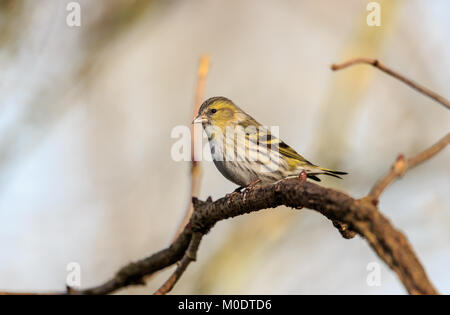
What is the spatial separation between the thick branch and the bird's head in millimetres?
2723

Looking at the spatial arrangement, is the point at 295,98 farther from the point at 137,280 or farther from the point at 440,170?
the point at 137,280

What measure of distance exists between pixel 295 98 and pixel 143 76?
7.31ft

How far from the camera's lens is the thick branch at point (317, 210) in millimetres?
1184

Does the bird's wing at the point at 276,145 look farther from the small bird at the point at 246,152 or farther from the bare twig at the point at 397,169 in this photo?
the bare twig at the point at 397,169

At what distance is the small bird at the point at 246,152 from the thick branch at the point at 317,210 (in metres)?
1.76

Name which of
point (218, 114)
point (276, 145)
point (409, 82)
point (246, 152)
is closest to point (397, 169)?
point (409, 82)

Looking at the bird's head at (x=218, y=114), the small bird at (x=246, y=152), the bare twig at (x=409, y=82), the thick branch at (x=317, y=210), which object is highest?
the bird's head at (x=218, y=114)

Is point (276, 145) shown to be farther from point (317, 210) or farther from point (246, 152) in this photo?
point (317, 210)

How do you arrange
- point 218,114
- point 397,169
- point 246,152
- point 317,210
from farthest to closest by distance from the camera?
1. point 218,114
2. point 246,152
3. point 317,210
4. point 397,169

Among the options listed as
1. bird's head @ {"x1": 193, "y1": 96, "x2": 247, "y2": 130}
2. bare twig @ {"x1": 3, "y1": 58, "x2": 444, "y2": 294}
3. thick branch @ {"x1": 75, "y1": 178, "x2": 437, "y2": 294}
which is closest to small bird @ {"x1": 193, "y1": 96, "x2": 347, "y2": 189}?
bird's head @ {"x1": 193, "y1": 96, "x2": 247, "y2": 130}

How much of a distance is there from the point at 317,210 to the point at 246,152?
3.05m

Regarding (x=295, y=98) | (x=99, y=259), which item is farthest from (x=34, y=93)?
(x=295, y=98)

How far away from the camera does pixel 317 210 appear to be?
1.61 metres

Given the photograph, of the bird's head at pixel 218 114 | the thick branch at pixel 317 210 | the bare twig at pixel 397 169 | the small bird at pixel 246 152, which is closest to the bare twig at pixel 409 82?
the bare twig at pixel 397 169
